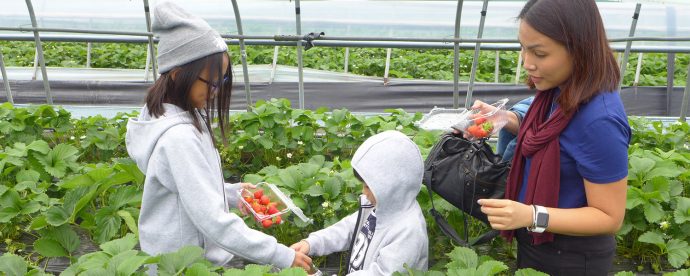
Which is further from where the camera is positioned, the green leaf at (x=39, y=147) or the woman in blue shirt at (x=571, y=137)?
the green leaf at (x=39, y=147)

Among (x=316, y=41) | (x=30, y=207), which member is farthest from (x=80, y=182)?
(x=316, y=41)

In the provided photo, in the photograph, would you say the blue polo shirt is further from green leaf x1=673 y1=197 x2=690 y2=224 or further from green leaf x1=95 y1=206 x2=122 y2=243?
green leaf x1=95 y1=206 x2=122 y2=243

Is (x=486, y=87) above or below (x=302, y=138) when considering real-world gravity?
below

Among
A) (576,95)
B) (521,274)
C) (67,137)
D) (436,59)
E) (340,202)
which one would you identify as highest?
(576,95)

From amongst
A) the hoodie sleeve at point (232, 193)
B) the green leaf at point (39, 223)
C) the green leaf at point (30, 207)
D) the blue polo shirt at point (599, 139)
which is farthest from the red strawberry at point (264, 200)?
the green leaf at point (30, 207)

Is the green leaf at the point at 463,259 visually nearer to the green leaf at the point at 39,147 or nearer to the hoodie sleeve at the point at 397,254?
the hoodie sleeve at the point at 397,254

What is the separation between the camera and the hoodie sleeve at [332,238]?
314 cm

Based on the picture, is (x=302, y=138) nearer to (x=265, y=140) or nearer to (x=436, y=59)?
(x=265, y=140)

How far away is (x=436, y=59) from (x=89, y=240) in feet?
24.4

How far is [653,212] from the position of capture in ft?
12.2

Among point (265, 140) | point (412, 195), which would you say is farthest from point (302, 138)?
point (412, 195)

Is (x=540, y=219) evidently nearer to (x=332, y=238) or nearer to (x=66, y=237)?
(x=332, y=238)

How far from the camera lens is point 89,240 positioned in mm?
4188

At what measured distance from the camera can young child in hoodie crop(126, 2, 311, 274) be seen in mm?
2564
